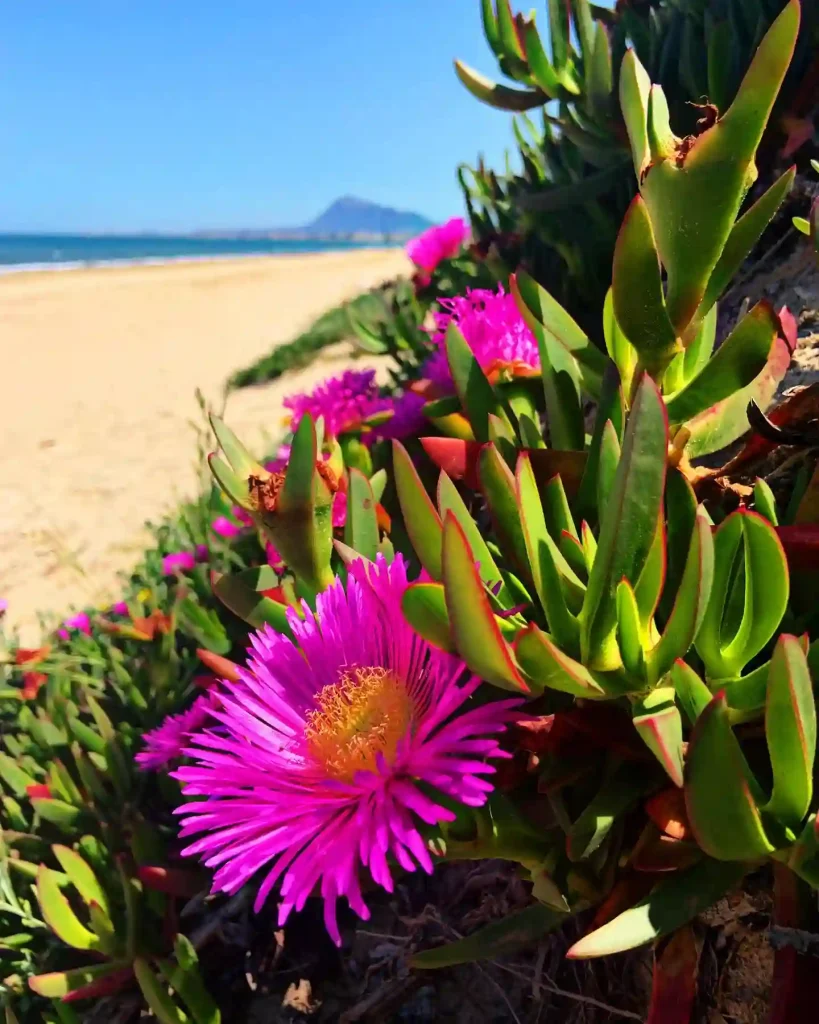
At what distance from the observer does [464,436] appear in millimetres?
775

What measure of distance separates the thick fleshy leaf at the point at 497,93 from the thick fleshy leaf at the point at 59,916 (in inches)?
41.1

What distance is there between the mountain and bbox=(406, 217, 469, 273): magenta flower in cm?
10886

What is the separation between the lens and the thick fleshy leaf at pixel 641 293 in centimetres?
44

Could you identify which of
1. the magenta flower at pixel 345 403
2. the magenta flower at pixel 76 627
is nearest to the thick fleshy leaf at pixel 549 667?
the magenta flower at pixel 345 403

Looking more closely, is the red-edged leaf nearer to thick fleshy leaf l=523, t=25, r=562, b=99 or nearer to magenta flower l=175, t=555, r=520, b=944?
magenta flower l=175, t=555, r=520, b=944

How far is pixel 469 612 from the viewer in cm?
34

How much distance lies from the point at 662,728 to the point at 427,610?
12cm

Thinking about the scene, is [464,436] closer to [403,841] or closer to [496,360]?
[496,360]

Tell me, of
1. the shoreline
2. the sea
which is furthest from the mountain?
the shoreline

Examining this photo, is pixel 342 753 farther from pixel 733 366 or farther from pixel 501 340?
pixel 501 340

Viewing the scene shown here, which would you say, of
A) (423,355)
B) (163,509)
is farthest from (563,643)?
(163,509)

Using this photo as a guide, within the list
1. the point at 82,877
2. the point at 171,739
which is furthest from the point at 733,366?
the point at 82,877

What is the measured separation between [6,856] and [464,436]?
26.9 inches

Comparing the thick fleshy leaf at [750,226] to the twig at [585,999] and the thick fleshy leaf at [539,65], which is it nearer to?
the twig at [585,999]
